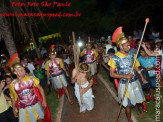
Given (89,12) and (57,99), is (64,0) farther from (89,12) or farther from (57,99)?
(89,12)

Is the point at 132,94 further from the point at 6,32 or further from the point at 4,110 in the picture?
the point at 6,32

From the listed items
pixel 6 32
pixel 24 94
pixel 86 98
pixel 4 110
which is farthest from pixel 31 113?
pixel 6 32

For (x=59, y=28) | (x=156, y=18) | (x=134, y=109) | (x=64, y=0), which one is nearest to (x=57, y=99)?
(x=134, y=109)

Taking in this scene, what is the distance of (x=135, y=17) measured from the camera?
1825 centimetres

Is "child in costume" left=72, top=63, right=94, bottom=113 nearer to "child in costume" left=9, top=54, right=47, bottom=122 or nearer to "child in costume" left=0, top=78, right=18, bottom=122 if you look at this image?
"child in costume" left=9, top=54, right=47, bottom=122

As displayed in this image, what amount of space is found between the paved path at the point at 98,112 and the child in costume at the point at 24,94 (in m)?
1.38

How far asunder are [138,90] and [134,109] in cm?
113

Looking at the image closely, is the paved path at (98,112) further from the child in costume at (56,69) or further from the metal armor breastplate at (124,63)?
the metal armor breastplate at (124,63)

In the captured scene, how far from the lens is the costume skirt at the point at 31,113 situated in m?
3.55

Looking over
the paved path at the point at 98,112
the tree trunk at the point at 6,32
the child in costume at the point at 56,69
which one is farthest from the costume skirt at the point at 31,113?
the tree trunk at the point at 6,32

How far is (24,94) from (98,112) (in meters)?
2.49

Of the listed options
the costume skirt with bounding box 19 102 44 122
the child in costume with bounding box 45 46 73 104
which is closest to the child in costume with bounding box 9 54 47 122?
the costume skirt with bounding box 19 102 44 122

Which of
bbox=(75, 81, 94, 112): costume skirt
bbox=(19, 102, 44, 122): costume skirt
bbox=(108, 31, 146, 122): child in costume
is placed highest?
bbox=(108, 31, 146, 122): child in costume

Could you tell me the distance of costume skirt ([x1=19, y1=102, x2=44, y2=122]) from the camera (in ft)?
11.6
